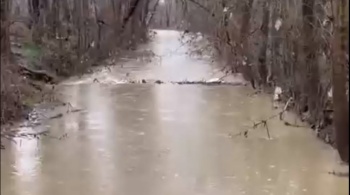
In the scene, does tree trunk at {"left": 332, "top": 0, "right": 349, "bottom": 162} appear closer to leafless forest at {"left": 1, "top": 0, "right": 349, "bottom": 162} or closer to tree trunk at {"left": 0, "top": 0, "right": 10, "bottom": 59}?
leafless forest at {"left": 1, "top": 0, "right": 349, "bottom": 162}

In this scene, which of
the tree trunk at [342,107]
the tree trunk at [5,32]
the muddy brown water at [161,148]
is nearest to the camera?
the tree trunk at [342,107]

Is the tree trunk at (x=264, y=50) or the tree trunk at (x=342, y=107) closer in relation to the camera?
the tree trunk at (x=342, y=107)

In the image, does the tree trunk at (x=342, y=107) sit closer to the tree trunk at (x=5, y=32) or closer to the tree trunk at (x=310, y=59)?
the tree trunk at (x=5, y=32)

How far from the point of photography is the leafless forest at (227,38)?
1830 mm

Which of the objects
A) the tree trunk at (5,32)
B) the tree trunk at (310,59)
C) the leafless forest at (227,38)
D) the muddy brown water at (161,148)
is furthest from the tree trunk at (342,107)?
the tree trunk at (310,59)

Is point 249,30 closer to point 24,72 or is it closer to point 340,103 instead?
point 24,72

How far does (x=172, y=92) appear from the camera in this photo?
4.44 m

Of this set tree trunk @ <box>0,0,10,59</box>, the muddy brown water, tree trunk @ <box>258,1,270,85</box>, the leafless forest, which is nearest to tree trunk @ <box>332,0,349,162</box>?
the leafless forest

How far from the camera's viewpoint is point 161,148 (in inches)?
134

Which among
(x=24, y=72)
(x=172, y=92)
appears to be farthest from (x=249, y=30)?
(x=24, y=72)

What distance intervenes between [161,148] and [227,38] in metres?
0.86

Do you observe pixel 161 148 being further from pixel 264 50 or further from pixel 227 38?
pixel 264 50

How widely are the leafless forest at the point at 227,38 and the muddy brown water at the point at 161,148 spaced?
142 millimetres

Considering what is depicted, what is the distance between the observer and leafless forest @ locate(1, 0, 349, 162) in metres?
1.83
